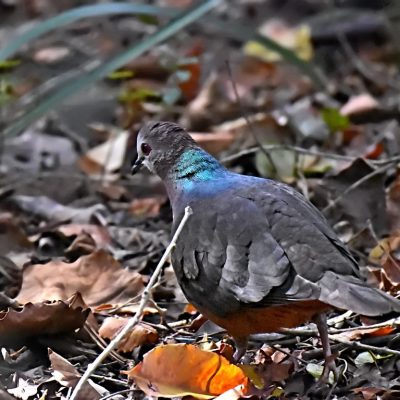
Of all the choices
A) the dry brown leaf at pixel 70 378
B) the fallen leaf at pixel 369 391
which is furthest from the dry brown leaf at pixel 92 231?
the fallen leaf at pixel 369 391

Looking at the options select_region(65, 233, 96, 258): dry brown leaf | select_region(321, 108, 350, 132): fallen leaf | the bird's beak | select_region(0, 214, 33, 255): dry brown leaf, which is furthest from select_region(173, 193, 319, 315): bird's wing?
select_region(321, 108, 350, 132): fallen leaf

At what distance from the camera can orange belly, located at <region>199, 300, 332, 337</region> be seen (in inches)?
131

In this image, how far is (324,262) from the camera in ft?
11.0

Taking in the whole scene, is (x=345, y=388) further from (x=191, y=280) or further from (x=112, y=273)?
(x=112, y=273)

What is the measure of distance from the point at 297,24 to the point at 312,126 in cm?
263

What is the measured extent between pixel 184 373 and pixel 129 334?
741mm

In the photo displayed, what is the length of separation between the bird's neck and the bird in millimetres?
26

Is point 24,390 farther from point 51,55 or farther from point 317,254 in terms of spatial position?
point 51,55

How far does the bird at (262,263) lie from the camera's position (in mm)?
3234

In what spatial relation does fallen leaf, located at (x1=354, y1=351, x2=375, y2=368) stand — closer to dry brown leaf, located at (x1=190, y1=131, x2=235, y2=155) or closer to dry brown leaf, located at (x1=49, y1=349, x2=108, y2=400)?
dry brown leaf, located at (x1=49, y1=349, x2=108, y2=400)

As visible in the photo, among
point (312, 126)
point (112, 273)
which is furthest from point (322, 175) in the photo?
point (112, 273)

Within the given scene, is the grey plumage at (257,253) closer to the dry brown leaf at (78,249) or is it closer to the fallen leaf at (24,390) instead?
the fallen leaf at (24,390)

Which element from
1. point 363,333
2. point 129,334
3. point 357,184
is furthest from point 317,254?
point 357,184

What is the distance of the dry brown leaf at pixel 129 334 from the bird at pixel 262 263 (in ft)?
1.49
